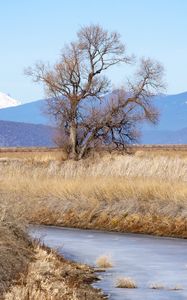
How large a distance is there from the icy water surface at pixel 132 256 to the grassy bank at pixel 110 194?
1.07m

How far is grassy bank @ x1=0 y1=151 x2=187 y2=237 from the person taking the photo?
23.5 meters

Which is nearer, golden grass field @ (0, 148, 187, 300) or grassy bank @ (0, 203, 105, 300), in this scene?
grassy bank @ (0, 203, 105, 300)

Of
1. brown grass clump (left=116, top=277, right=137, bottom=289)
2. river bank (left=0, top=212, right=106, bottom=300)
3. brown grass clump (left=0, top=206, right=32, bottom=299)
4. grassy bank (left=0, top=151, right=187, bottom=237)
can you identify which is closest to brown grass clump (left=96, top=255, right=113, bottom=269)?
river bank (left=0, top=212, right=106, bottom=300)

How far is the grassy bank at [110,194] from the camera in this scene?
23.5 meters

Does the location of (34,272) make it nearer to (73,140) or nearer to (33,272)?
(33,272)

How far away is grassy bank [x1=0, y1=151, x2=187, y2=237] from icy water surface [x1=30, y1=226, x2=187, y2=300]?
1067 millimetres

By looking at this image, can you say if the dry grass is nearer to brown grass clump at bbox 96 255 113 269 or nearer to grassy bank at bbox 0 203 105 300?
grassy bank at bbox 0 203 105 300

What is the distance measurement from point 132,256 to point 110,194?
865 centimetres

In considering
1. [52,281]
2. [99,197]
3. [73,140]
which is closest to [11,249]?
[52,281]

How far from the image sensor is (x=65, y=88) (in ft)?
178

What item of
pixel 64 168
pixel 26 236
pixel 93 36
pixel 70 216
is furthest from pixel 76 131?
pixel 26 236

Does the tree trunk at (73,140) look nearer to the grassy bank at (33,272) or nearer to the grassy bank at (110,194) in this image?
the grassy bank at (110,194)

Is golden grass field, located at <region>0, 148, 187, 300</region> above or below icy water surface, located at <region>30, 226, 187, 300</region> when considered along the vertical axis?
above

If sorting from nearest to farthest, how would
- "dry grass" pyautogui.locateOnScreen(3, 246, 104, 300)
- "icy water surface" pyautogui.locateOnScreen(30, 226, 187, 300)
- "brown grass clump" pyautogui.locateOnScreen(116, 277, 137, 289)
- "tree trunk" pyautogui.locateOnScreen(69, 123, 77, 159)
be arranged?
1. "dry grass" pyautogui.locateOnScreen(3, 246, 104, 300)
2. "icy water surface" pyautogui.locateOnScreen(30, 226, 187, 300)
3. "brown grass clump" pyautogui.locateOnScreen(116, 277, 137, 289)
4. "tree trunk" pyautogui.locateOnScreen(69, 123, 77, 159)
